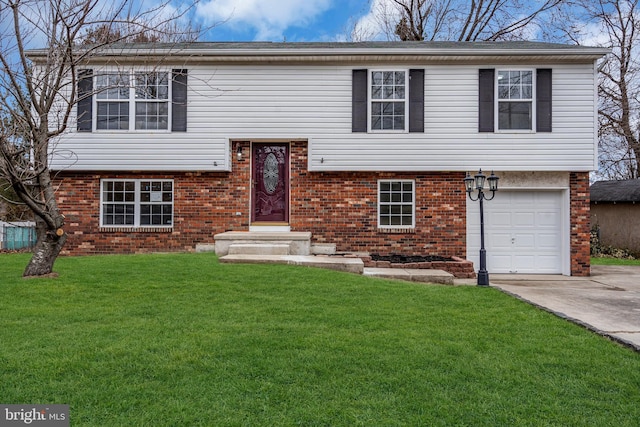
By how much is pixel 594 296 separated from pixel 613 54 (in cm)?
1756

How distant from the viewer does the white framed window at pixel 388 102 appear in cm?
1002

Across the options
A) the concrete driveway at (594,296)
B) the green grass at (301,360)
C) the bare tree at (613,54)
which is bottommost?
the concrete driveway at (594,296)

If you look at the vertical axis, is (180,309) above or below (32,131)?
below

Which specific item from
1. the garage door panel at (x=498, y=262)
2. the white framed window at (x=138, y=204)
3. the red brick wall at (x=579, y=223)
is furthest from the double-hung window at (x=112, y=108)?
the red brick wall at (x=579, y=223)

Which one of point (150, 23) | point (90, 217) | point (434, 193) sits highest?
point (150, 23)

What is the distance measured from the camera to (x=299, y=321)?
4.48 m

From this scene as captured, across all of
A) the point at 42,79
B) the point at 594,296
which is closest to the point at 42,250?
the point at 42,79

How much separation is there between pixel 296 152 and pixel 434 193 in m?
3.40

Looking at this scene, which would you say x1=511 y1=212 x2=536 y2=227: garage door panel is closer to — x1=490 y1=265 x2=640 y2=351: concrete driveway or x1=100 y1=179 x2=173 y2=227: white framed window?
x1=490 y1=265 x2=640 y2=351: concrete driveway

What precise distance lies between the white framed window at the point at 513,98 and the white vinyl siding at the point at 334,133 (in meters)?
0.23

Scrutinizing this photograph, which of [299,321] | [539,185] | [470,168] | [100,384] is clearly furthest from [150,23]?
[539,185]

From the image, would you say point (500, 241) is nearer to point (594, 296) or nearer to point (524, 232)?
point (524, 232)

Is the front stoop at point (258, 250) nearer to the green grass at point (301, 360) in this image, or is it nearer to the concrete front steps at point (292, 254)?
the concrete front steps at point (292, 254)

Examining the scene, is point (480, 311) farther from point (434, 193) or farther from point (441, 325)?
point (434, 193)
